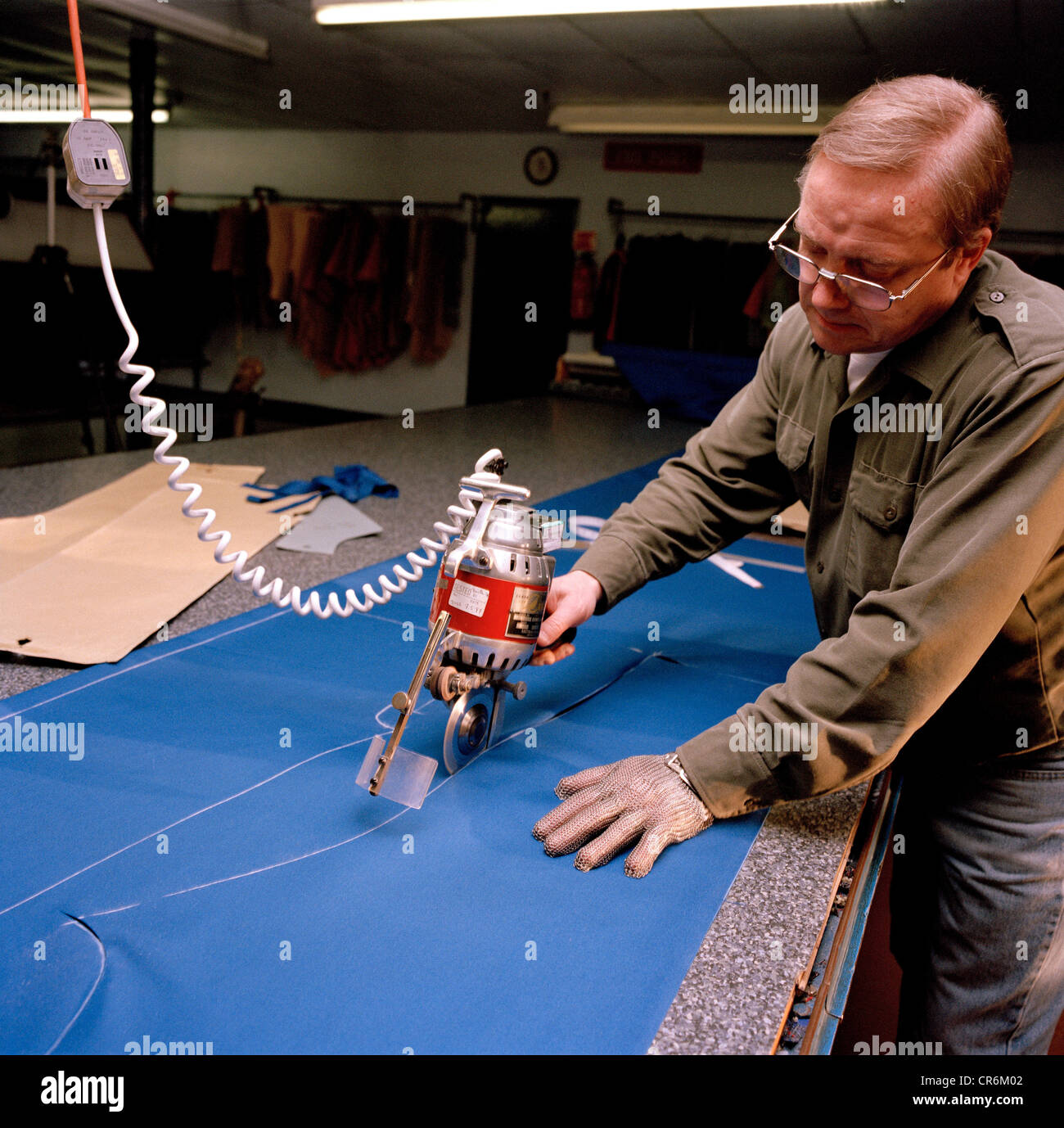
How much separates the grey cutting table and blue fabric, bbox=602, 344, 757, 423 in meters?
0.15

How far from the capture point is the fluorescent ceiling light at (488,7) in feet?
11.3

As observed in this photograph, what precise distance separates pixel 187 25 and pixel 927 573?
5.21 meters

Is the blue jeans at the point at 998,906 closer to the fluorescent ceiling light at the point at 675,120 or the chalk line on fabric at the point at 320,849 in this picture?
the chalk line on fabric at the point at 320,849

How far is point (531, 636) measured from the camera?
1.03 meters

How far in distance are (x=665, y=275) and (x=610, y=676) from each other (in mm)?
5937

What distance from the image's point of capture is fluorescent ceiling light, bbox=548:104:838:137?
6277mm

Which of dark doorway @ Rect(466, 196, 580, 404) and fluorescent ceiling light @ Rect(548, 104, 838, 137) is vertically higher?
fluorescent ceiling light @ Rect(548, 104, 838, 137)

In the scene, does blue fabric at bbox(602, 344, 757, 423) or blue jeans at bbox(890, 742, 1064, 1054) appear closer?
blue jeans at bbox(890, 742, 1064, 1054)

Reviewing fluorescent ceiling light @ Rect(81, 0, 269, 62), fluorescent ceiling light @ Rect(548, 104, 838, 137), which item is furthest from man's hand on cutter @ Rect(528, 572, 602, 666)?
fluorescent ceiling light @ Rect(548, 104, 838, 137)

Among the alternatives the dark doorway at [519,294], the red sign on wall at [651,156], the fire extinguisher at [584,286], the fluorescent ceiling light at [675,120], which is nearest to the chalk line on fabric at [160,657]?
the fluorescent ceiling light at [675,120]

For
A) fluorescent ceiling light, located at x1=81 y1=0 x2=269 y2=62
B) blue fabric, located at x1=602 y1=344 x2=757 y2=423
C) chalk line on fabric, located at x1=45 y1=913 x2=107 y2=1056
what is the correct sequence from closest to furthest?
chalk line on fabric, located at x1=45 y1=913 x2=107 y2=1056 < fluorescent ceiling light, located at x1=81 y1=0 x2=269 y2=62 < blue fabric, located at x1=602 y1=344 x2=757 y2=423

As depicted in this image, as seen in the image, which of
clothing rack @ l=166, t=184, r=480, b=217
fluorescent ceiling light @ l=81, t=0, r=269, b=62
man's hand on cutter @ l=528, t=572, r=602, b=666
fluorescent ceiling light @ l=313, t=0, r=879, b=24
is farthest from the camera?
clothing rack @ l=166, t=184, r=480, b=217

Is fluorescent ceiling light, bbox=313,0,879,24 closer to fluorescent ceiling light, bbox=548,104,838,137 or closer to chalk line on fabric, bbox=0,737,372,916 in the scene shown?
fluorescent ceiling light, bbox=548,104,838,137
